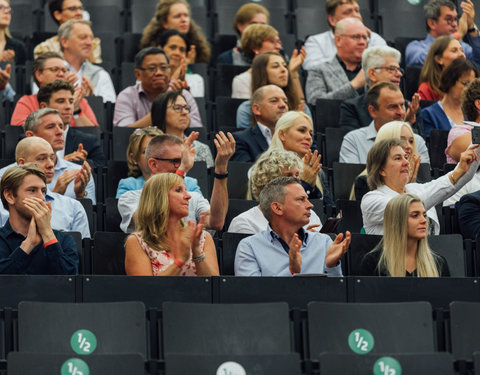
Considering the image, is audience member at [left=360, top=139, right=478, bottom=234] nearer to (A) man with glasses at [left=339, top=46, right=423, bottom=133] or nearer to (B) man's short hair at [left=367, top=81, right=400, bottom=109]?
(B) man's short hair at [left=367, top=81, right=400, bottom=109]

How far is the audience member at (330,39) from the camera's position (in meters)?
6.95

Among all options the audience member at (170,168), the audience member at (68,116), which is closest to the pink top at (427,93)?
the audience member at (68,116)

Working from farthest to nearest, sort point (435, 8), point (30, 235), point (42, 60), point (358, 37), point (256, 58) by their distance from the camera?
point (435, 8)
point (358, 37)
point (256, 58)
point (42, 60)
point (30, 235)

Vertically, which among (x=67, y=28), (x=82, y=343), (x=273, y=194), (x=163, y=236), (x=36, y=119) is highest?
(x=67, y=28)

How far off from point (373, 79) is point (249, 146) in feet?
3.41

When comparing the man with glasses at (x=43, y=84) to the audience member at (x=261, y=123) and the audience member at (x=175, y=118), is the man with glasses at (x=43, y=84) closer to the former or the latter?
the audience member at (x=175, y=118)

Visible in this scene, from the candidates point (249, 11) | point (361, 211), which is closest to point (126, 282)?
point (361, 211)

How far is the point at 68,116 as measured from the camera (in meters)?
5.43

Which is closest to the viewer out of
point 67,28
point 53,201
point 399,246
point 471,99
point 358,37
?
point 399,246

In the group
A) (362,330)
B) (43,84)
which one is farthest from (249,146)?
(362,330)

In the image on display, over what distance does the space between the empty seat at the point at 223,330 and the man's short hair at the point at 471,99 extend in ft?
7.46

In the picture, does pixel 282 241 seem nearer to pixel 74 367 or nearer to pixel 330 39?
pixel 74 367

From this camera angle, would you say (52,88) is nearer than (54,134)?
No

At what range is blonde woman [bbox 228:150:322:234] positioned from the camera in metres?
4.48
